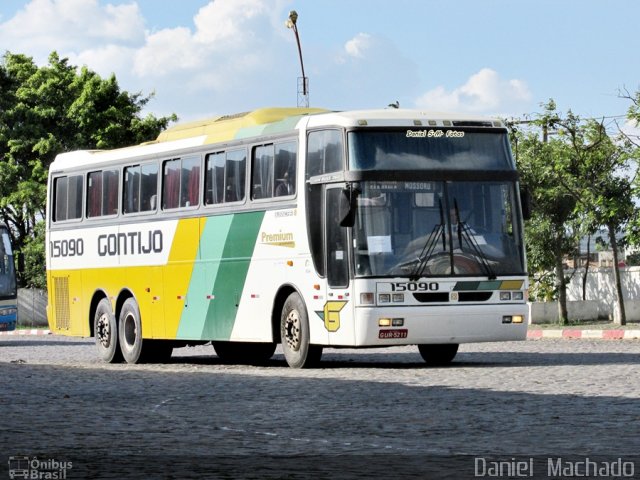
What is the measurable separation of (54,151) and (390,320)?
44.4 m

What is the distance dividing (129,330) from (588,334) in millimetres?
11699

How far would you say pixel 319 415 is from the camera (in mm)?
14938

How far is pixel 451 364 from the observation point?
2362 cm

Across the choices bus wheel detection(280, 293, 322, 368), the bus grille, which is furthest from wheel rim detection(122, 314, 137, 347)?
bus wheel detection(280, 293, 322, 368)

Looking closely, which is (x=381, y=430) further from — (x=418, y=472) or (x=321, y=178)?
(x=321, y=178)

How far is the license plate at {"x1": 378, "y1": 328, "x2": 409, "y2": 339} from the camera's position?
21.8m

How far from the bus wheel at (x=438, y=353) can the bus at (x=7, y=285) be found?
834 inches

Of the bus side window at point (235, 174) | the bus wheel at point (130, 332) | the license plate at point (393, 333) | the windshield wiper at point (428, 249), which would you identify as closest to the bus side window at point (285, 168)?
the bus side window at point (235, 174)

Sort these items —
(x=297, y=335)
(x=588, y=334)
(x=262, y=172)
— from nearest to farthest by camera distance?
(x=297, y=335) < (x=262, y=172) < (x=588, y=334)

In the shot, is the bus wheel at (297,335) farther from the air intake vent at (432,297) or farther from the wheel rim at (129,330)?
the wheel rim at (129,330)

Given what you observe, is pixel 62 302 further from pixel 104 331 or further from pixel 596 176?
pixel 596 176

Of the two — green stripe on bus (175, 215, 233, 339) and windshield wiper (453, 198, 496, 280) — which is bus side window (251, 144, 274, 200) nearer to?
green stripe on bus (175, 215, 233, 339)

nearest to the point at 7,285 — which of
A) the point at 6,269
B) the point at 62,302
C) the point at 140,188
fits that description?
the point at 6,269

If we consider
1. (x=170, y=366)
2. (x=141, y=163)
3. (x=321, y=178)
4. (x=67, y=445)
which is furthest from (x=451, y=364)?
(x=67, y=445)
